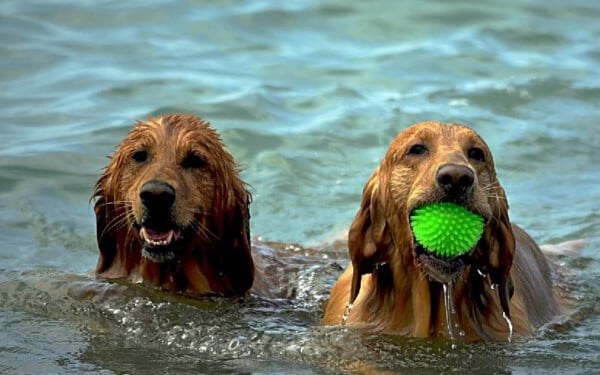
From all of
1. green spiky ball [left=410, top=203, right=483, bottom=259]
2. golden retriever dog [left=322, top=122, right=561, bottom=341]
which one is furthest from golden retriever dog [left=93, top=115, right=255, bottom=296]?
green spiky ball [left=410, top=203, right=483, bottom=259]

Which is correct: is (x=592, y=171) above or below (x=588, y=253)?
above

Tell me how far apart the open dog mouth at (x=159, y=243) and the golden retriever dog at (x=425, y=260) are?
45.7 inches

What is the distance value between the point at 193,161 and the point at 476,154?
189 centimetres

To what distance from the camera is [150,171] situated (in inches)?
328

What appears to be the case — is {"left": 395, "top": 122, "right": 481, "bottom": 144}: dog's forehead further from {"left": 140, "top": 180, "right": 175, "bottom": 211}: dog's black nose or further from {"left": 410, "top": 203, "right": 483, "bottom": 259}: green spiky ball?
{"left": 140, "top": 180, "right": 175, "bottom": 211}: dog's black nose

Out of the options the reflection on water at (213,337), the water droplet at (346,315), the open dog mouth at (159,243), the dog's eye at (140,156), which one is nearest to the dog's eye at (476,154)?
the reflection on water at (213,337)

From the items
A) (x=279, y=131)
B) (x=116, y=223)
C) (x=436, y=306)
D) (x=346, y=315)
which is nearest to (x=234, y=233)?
(x=116, y=223)

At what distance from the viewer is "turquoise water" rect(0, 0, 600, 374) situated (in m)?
7.96

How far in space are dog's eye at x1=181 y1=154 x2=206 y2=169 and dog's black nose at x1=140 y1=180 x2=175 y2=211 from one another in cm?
29

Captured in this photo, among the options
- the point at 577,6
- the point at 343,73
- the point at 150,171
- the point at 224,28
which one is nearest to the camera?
the point at 150,171

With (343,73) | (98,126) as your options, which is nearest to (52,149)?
(98,126)

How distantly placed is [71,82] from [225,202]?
21.8ft

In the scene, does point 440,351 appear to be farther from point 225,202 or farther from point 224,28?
point 224,28

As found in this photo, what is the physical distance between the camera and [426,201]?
730cm
